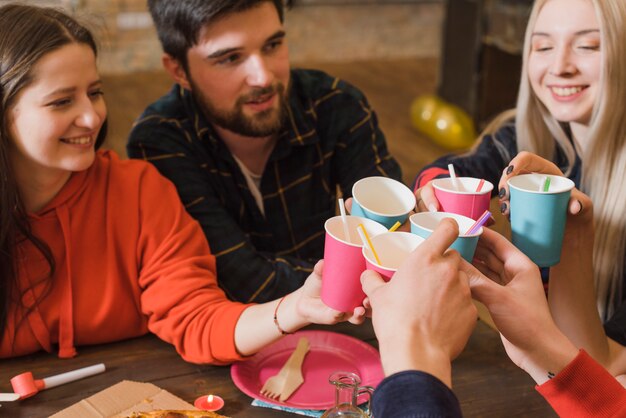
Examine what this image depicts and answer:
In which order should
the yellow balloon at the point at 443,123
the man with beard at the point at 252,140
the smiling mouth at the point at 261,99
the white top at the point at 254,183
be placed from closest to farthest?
the man with beard at the point at 252,140 → the smiling mouth at the point at 261,99 → the white top at the point at 254,183 → the yellow balloon at the point at 443,123

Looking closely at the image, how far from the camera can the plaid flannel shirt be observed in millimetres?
1759

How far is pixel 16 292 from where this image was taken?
4.87ft

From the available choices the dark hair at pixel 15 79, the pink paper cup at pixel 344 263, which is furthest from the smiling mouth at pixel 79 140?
the pink paper cup at pixel 344 263

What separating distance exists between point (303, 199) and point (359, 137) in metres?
0.24

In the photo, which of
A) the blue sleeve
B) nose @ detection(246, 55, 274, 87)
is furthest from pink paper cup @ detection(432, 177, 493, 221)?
nose @ detection(246, 55, 274, 87)

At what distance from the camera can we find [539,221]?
1.23m

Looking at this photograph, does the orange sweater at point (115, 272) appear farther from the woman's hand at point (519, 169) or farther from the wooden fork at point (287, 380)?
the woman's hand at point (519, 169)

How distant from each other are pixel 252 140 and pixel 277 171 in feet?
0.36

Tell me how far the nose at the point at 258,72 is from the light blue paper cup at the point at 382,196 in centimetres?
69

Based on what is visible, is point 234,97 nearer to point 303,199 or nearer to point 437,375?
point 303,199

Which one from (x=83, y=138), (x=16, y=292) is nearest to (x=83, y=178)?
(x=83, y=138)

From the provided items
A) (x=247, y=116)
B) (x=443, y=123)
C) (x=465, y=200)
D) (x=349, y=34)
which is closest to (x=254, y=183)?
(x=247, y=116)

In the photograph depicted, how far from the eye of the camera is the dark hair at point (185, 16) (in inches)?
70.1

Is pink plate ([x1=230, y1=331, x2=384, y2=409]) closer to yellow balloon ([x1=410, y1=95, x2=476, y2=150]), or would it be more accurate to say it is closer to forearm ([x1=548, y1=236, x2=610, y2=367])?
forearm ([x1=548, y1=236, x2=610, y2=367])
